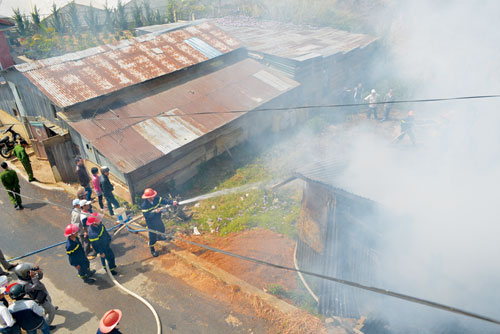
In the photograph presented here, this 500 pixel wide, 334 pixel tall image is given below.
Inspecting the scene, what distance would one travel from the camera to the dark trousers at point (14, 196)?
364 inches

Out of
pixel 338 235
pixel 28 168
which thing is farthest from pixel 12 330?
pixel 28 168

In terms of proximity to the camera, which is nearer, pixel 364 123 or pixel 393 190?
pixel 393 190

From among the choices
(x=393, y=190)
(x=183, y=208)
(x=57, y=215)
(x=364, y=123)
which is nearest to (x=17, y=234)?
(x=57, y=215)

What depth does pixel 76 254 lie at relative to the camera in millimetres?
6598

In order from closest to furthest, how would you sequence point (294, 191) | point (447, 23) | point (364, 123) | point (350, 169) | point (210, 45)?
point (350, 169), point (294, 191), point (447, 23), point (210, 45), point (364, 123)

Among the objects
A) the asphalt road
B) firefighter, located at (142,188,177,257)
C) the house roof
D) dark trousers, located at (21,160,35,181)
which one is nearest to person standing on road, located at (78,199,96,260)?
the asphalt road

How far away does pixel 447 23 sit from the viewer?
12336 millimetres

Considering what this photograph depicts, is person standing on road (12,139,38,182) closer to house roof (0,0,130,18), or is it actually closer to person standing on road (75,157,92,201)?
person standing on road (75,157,92,201)

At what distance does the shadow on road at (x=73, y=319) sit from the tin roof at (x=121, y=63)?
635 centimetres

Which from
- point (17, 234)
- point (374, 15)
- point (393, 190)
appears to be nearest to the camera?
point (393, 190)

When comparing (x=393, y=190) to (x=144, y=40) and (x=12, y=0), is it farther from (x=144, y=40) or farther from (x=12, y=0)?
(x=12, y=0)

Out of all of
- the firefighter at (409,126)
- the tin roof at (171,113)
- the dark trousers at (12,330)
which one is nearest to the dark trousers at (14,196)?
the tin roof at (171,113)

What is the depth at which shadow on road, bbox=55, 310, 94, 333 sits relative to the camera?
6152 millimetres

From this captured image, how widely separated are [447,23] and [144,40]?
40.4ft
